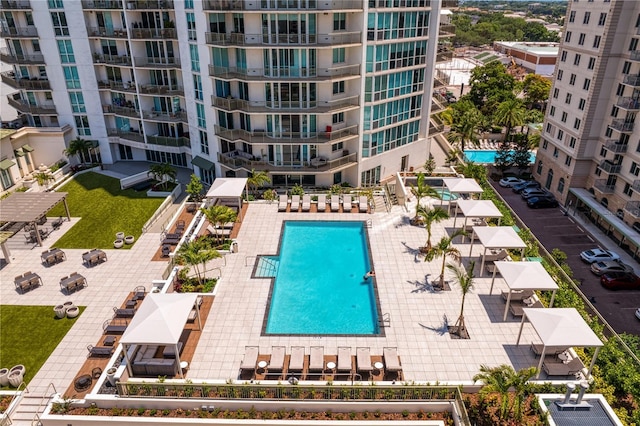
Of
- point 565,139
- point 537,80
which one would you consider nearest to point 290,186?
point 565,139

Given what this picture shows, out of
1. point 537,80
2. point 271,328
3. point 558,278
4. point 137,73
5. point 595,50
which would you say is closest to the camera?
point 271,328

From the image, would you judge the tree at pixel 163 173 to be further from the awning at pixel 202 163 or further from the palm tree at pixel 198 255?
the palm tree at pixel 198 255

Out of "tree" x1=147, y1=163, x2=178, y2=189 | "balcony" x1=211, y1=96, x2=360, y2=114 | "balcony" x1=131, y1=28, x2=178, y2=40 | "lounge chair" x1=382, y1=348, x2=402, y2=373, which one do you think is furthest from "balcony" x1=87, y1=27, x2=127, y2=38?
"lounge chair" x1=382, y1=348, x2=402, y2=373

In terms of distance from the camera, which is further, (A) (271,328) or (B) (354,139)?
(B) (354,139)

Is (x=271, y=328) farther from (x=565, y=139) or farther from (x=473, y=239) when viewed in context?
(x=565, y=139)

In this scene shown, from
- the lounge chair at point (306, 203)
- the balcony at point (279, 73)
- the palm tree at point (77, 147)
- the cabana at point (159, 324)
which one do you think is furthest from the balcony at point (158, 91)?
the cabana at point (159, 324)

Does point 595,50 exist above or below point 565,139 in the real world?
above
